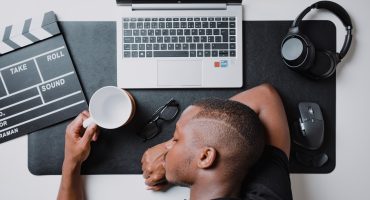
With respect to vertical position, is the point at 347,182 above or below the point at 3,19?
below

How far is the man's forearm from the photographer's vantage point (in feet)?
3.02

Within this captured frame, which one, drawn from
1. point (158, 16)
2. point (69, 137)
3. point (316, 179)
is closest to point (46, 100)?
point (69, 137)

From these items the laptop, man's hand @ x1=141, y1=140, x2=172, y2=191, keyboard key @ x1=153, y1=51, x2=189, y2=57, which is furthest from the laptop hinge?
man's hand @ x1=141, y1=140, x2=172, y2=191

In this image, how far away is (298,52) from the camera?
0.92 metres

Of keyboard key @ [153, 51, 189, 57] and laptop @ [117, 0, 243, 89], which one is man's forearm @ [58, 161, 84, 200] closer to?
laptop @ [117, 0, 243, 89]

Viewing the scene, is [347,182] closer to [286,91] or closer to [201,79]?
[286,91]

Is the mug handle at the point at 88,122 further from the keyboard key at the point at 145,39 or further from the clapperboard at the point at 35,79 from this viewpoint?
the keyboard key at the point at 145,39

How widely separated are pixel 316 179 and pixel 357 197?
122mm

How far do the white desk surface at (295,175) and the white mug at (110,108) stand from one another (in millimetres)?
155

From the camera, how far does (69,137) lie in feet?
3.05

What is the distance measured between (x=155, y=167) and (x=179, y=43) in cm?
33

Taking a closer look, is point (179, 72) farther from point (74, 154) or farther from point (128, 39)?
point (74, 154)

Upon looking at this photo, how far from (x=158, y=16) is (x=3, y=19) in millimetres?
415

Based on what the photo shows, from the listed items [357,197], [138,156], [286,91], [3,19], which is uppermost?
[3,19]
